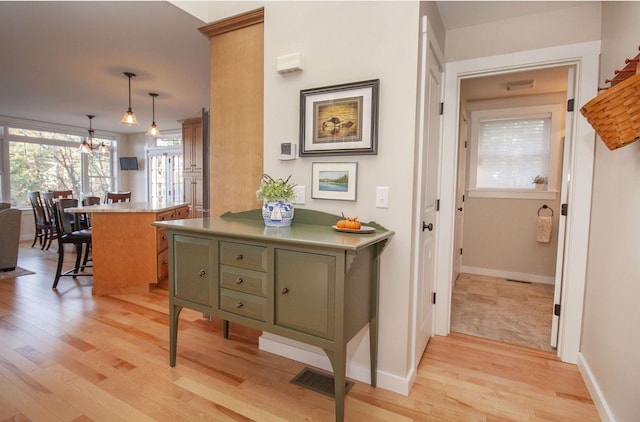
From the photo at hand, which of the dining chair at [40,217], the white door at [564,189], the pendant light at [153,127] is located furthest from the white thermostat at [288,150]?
the dining chair at [40,217]

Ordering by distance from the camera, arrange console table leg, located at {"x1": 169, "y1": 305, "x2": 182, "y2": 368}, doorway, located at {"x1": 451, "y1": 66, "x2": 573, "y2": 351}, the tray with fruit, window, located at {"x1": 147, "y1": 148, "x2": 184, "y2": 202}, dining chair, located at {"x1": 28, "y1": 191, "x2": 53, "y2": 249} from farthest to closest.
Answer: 1. window, located at {"x1": 147, "y1": 148, "x2": 184, "y2": 202}
2. dining chair, located at {"x1": 28, "y1": 191, "x2": 53, "y2": 249}
3. doorway, located at {"x1": 451, "y1": 66, "x2": 573, "y2": 351}
4. console table leg, located at {"x1": 169, "y1": 305, "x2": 182, "y2": 368}
5. the tray with fruit

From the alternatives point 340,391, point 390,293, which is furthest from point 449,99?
point 340,391

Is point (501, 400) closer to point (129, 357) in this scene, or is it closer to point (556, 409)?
point (556, 409)

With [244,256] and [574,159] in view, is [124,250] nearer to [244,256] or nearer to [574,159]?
[244,256]

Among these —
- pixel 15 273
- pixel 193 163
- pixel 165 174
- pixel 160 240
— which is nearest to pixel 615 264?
pixel 160 240

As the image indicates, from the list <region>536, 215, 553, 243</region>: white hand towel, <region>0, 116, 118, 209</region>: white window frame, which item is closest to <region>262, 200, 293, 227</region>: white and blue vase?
<region>536, 215, 553, 243</region>: white hand towel

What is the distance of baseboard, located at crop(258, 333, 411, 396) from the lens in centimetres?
190

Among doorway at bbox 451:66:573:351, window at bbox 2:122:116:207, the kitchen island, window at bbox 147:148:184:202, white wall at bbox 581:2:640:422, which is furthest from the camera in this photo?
window at bbox 147:148:184:202

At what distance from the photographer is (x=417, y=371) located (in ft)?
6.94

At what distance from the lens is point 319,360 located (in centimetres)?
214

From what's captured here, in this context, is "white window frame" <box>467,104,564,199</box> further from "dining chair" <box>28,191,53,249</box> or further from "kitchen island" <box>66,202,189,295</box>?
"dining chair" <box>28,191,53,249</box>

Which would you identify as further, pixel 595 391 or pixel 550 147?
pixel 550 147

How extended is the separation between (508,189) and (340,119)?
3390 millimetres

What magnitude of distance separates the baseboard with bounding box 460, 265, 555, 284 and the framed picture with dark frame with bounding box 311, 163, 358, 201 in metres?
3.38
